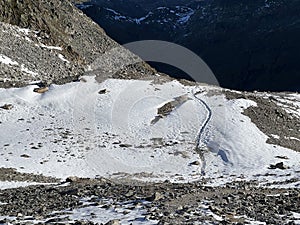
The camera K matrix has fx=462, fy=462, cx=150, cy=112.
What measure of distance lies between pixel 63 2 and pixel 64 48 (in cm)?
2165

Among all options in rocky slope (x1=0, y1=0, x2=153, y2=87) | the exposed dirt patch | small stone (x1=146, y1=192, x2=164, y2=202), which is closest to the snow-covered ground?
the exposed dirt patch

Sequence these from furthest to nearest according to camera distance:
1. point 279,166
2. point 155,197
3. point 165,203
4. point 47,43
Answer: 1. point 47,43
2. point 279,166
3. point 155,197
4. point 165,203

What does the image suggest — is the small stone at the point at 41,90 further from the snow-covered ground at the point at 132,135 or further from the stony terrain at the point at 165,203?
the stony terrain at the point at 165,203

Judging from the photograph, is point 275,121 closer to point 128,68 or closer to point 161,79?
point 161,79

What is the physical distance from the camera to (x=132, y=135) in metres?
34.8

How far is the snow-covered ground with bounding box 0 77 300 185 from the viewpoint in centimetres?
2909

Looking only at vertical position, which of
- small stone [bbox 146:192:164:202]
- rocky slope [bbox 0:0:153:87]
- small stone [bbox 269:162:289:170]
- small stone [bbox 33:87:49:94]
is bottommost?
small stone [bbox 146:192:164:202]

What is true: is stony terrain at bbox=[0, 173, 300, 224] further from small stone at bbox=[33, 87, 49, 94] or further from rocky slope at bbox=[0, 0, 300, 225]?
small stone at bbox=[33, 87, 49, 94]

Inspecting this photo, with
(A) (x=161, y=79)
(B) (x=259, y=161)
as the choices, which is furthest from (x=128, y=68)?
(B) (x=259, y=161)

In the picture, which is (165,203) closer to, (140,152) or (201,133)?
(140,152)

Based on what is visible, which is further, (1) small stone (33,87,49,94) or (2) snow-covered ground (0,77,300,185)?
(1) small stone (33,87,49,94)

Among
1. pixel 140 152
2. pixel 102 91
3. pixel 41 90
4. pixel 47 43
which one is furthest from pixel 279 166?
pixel 47 43

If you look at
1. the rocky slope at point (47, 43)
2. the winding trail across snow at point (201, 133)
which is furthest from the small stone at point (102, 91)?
the winding trail across snow at point (201, 133)

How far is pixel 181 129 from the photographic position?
119ft
